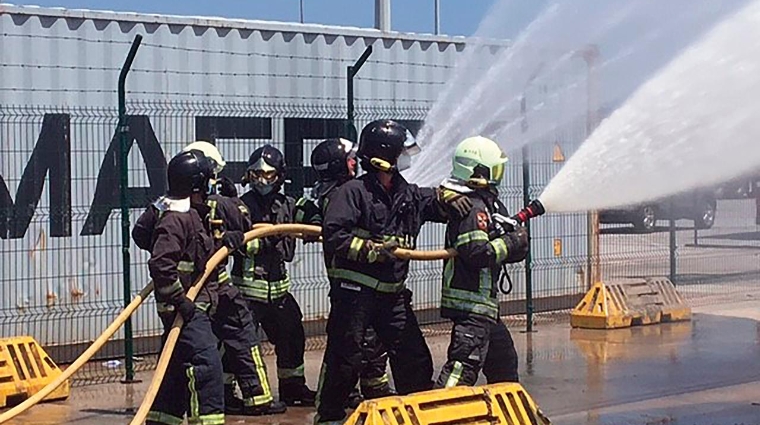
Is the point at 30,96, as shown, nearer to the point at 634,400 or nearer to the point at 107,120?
the point at 107,120

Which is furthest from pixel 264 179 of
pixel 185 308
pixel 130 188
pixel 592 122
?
pixel 592 122

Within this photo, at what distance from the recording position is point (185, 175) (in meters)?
7.28

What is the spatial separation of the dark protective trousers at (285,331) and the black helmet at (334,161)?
3.81 feet

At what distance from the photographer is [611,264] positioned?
1959 cm

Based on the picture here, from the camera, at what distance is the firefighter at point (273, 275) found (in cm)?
927

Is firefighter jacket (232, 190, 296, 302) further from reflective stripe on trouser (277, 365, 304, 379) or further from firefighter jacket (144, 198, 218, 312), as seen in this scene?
firefighter jacket (144, 198, 218, 312)

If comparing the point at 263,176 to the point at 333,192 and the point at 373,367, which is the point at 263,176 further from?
the point at 373,367

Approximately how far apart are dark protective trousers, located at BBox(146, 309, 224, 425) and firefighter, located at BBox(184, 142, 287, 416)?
40.6 inches

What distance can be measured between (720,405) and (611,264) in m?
10.4

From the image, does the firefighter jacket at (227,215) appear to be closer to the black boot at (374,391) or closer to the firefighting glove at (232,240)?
the firefighting glove at (232,240)

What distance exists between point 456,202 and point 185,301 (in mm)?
1664

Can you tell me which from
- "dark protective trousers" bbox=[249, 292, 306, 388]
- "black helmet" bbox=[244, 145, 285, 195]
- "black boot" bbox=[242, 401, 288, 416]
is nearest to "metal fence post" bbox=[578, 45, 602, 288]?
"black helmet" bbox=[244, 145, 285, 195]

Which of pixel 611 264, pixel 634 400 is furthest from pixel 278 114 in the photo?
pixel 611 264

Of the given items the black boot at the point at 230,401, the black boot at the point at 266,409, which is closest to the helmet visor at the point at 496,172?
the black boot at the point at 266,409
